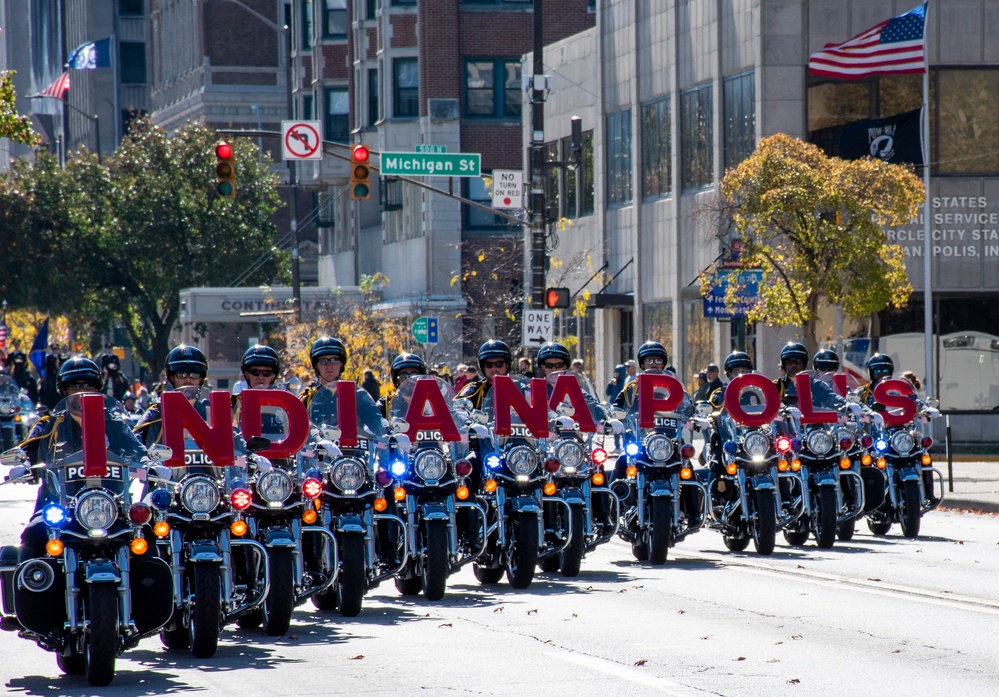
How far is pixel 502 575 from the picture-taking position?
48.1 feet

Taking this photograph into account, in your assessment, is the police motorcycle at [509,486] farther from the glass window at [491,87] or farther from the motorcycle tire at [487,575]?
the glass window at [491,87]

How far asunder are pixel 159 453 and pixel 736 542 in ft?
27.0

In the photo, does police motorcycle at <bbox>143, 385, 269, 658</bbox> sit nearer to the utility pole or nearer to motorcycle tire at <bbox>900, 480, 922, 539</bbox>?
motorcycle tire at <bbox>900, 480, 922, 539</bbox>

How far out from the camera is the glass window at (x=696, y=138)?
37500 millimetres

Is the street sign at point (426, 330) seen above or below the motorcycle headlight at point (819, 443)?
above

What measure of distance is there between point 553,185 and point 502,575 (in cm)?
3305

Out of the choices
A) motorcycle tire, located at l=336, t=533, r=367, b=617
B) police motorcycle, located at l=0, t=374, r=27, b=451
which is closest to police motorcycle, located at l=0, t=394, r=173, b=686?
motorcycle tire, located at l=336, t=533, r=367, b=617

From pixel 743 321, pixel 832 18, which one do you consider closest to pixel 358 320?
pixel 743 321

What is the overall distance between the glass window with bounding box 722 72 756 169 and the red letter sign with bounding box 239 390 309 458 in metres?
24.4

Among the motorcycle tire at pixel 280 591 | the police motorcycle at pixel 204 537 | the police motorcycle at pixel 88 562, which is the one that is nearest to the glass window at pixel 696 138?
the motorcycle tire at pixel 280 591

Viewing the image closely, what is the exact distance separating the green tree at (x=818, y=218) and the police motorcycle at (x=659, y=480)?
13.0 metres

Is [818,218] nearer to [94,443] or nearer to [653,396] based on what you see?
[653,396]

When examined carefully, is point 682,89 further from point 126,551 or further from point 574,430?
point 126,551

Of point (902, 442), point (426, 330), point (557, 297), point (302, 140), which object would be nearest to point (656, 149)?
point (426, 330)
